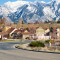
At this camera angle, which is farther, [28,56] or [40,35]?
[40,35]

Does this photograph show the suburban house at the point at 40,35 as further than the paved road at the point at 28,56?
Yes

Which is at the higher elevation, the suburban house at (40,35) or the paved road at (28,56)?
the suburban house at (40,35)

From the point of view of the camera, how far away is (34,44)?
4100 centimetres

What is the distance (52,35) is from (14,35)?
73.8 feet

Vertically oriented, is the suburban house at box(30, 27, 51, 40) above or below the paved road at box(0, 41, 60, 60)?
above

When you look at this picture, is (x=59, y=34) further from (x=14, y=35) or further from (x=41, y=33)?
(x=14, y=35)

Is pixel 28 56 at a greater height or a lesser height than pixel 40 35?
lesser

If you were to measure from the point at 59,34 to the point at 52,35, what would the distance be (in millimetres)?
8482

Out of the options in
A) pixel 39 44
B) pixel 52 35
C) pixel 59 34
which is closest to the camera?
pixel 39 44

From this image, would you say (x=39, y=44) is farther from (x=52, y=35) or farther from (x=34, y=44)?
(x=52, y=35)

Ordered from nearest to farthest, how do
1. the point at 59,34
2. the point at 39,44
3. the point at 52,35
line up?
the point at 39,44
the point at 52,35
the point at 59,34

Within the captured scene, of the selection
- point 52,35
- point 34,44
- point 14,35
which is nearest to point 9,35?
point 14,35

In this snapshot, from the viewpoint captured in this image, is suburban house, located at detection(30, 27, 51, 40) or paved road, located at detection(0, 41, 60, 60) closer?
paved road, located at detection(0, 41, 60, 60)

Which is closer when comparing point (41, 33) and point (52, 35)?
point (52, 35)
